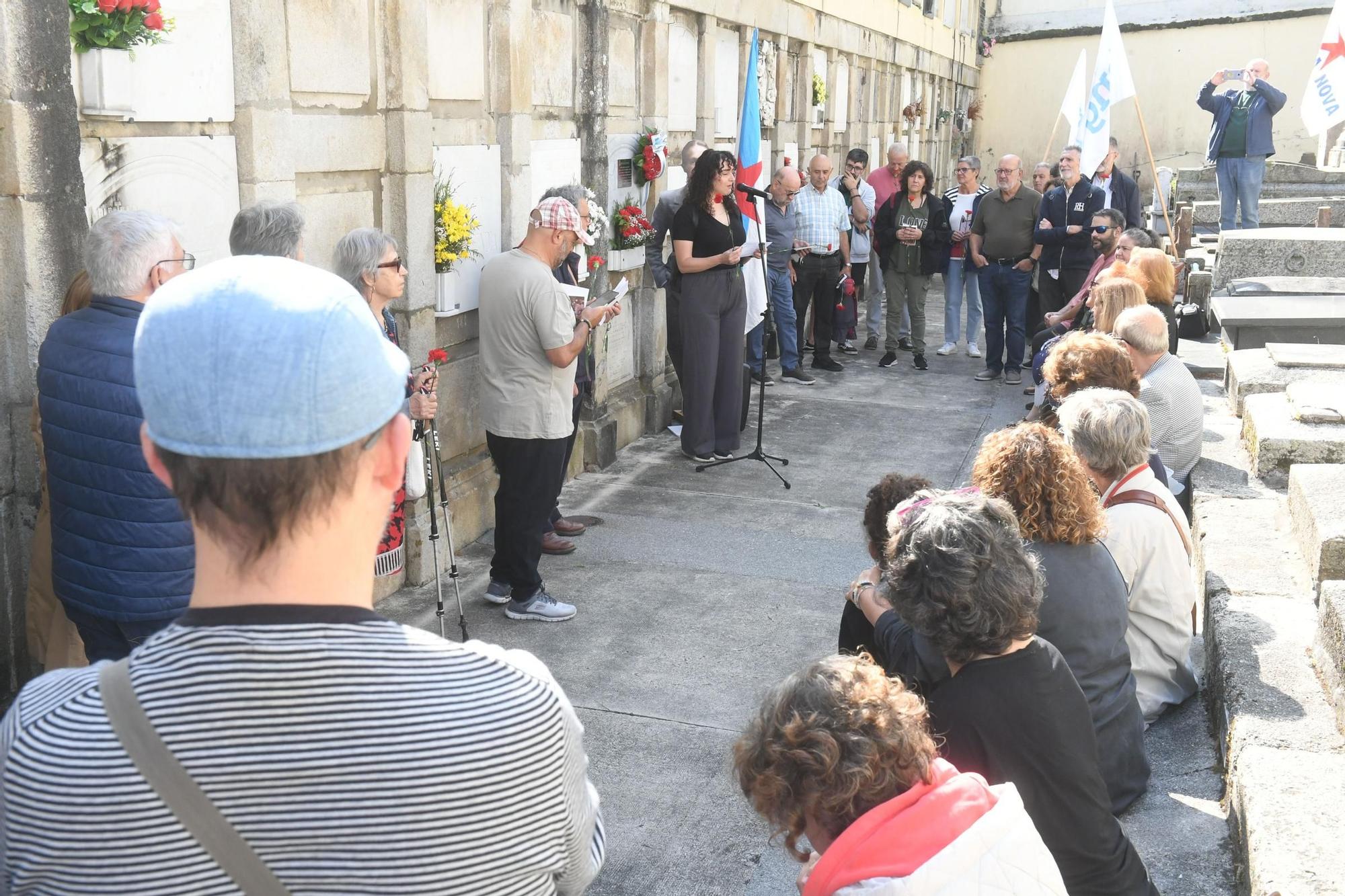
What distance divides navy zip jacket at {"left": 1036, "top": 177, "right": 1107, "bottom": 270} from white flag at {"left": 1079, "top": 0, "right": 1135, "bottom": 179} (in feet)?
4.71

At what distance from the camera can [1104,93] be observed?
1271 centimetres

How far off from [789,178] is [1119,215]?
8.79 ft

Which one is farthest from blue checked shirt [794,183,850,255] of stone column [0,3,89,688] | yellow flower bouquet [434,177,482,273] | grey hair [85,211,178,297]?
grey hair [85,211,178,297]

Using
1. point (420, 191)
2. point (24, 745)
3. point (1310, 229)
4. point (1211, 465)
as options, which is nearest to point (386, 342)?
point (24, 745)

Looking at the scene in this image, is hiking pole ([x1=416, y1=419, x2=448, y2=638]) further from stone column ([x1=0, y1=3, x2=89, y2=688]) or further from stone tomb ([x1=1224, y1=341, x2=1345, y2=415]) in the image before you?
stone tomb ([x1=1224, y1=341, x2=1345, y2=415])

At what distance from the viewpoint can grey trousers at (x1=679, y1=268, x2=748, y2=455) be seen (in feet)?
27.8

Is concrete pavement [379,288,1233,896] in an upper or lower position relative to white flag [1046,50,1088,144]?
lower

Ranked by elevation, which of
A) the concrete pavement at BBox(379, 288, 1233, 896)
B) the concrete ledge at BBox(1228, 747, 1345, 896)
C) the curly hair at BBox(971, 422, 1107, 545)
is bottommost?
the concrete pavement at BBox(379, 288, 1233, 896)

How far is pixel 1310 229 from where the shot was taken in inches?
491

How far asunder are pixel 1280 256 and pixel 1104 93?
2.37 metres

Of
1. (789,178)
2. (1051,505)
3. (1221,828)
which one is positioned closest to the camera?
(1051,505)

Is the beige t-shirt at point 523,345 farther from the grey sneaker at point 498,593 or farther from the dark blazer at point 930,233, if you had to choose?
the dark blazer at point 930,233

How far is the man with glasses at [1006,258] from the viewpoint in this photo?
437 inches

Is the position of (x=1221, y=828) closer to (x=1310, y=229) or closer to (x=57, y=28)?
(x=57, y=28)
